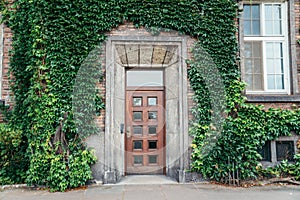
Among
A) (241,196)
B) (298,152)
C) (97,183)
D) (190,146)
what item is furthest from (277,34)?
(97,183)

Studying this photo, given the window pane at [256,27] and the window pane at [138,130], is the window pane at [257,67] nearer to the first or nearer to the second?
the window pane at [256,27]

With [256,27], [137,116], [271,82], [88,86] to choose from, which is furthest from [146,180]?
[256,27]

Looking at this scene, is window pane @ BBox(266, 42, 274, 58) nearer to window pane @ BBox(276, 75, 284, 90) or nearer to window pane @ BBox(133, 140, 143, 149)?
window pane @ BBox(276, 75, 284, 90)

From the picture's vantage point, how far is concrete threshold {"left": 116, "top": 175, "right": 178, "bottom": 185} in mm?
5141

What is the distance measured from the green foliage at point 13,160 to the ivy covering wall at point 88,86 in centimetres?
3

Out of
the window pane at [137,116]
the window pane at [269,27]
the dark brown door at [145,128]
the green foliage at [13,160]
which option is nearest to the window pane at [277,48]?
the window pane at [269,27]

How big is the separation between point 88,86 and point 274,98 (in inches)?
160

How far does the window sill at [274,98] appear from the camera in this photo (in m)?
5.36

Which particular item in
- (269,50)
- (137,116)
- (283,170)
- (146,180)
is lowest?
(146,180)

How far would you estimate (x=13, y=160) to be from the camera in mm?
5230

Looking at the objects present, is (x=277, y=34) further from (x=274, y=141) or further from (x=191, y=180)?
(x=191, y=180)

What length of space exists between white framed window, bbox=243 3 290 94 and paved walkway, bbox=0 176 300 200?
7.53 ft

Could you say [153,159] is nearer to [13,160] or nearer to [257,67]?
[13,160]

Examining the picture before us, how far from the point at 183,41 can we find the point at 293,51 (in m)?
2.59
